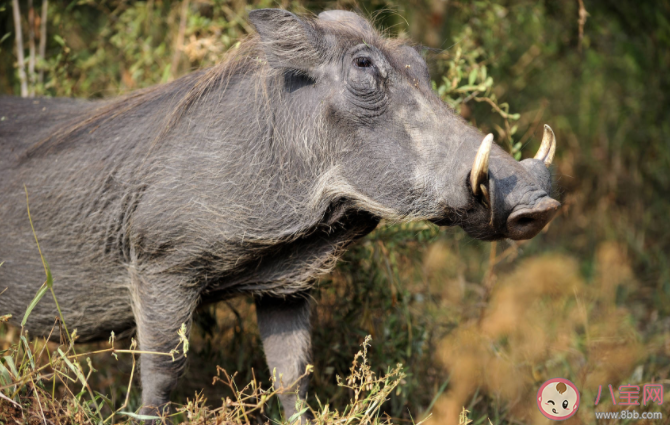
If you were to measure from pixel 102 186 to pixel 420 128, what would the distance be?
1.17 m

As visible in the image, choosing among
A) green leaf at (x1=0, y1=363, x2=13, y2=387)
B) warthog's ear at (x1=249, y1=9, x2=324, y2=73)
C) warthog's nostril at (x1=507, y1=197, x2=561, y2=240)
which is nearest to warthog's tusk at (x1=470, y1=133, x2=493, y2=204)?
warthog's nostril at (x1=507, y1=197, x2=561, y2=240)

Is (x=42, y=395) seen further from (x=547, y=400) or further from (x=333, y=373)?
(x=547, y=400)

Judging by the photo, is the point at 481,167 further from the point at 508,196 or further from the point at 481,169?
the point at 508,196

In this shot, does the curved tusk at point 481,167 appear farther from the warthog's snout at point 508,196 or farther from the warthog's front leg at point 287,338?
the warthog's front leg at point 287,338

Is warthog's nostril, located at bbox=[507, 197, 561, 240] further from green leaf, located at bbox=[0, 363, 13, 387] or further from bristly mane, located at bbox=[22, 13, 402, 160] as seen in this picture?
green leaf, located at bbox=[0, 363, 13, 387]

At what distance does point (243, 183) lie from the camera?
2375mm

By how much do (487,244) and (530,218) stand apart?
2537 mm

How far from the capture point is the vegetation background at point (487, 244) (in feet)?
10.9

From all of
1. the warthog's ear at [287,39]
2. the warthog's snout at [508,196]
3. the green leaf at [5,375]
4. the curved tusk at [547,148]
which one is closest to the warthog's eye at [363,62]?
the warthog's ear at [287,39]

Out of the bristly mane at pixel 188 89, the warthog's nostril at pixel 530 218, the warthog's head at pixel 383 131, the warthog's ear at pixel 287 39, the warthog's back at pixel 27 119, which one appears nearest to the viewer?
the warthog's nostril at pixel 530 218

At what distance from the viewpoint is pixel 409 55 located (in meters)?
2.49

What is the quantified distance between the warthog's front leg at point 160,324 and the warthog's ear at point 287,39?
85cm

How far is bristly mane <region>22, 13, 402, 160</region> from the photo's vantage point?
245 cm

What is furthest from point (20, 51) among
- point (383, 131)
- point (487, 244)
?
point (487, 244)
